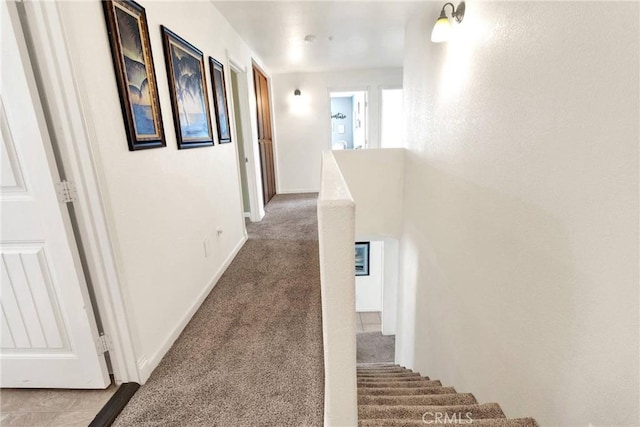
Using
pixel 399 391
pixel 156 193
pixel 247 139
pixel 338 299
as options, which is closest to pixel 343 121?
pixel 247 139

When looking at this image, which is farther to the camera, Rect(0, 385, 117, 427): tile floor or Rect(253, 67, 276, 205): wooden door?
Rect(253, 67, 276, 205): wooden door

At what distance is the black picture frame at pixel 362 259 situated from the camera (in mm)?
6621

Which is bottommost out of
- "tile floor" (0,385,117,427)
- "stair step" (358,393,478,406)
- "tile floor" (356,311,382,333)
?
"tile floor" (356,311,382,333)

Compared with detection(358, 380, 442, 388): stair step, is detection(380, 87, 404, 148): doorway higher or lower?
higher

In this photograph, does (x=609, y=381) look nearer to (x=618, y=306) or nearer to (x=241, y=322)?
(x=618, y=306)

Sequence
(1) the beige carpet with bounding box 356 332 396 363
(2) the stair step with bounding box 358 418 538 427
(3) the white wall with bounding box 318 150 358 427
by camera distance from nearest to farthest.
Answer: (3) the white wall with bounding box 318 150 358 427 < (2) the stair step with bounding box 358 418 538 427 < (1) the beige carpet with bounding box 356 332 396 363

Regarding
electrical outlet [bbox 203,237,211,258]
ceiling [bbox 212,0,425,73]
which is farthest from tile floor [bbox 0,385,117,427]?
ceiling [bbox 212,0,425,73]

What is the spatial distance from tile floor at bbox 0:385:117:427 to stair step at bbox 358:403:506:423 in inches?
49.4

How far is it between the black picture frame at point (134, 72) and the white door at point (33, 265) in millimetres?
363

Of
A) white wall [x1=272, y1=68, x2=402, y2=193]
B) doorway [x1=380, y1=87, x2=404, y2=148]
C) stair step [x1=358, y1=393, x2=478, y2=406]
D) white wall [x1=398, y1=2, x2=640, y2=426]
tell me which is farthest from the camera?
doorway [x1=380, y1=87, x2=404, y2=148]

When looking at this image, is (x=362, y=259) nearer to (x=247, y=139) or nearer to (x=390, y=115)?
(x=390, y=115)

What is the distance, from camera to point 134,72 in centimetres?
163

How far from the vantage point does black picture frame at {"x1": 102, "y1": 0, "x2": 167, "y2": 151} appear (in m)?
1.49

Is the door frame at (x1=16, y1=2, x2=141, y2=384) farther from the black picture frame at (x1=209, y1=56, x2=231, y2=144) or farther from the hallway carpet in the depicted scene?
the black picture frame at (x1=209, y1=56, x2=231, y2=144)
